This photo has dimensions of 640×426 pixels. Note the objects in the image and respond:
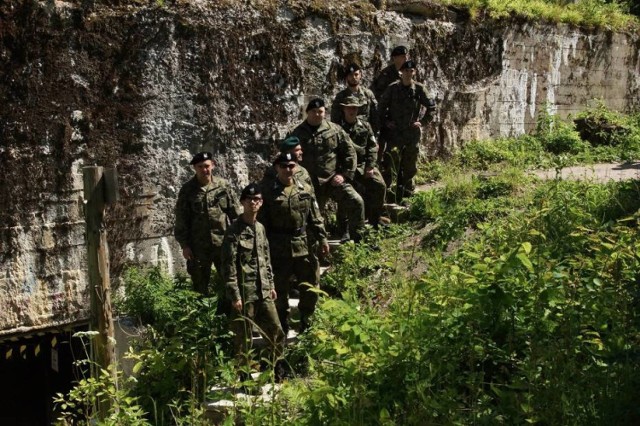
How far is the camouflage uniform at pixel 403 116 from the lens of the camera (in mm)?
9812

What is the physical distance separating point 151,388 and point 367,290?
7.56 ft

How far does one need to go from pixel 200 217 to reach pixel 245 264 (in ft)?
4.02

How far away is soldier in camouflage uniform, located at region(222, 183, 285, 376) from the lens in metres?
6.62

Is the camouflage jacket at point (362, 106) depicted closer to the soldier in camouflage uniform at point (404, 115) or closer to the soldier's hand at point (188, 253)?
the soldier in camouflage uniform at point (404, 115)

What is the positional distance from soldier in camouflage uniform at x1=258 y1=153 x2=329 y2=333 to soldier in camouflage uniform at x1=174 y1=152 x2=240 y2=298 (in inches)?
26.2

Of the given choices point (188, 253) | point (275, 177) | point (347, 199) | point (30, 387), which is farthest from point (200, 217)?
point (30, 387)

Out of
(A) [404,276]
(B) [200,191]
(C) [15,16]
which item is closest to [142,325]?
(B) [200,191]

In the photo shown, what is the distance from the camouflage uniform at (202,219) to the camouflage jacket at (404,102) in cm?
290

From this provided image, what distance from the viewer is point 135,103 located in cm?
870

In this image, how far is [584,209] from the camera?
7879mm

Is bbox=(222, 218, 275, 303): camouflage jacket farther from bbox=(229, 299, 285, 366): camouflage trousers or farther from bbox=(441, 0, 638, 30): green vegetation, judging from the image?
bbox=(441, 0, 638, 30): green vegetation

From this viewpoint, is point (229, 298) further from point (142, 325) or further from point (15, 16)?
point (15, 16)

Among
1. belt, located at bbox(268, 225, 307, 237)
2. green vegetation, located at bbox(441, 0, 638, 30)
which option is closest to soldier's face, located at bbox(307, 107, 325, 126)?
belt, located at bbox(268, 225, 307, 237)

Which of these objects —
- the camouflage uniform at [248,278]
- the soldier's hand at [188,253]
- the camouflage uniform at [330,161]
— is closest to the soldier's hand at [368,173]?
the camouflage uniform at [330,161]
